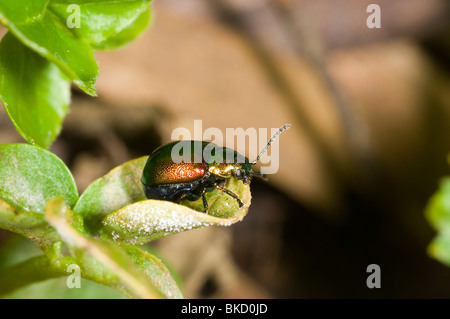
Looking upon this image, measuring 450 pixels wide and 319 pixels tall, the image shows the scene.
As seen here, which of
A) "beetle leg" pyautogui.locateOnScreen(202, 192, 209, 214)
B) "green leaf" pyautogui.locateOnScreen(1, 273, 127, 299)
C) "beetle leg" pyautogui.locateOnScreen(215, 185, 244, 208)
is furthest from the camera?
"green leaf" pyautogui.locateOnScreen(1, 273, 127, 299)

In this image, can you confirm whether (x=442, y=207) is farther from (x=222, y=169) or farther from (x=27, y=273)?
(x=27, y=273)

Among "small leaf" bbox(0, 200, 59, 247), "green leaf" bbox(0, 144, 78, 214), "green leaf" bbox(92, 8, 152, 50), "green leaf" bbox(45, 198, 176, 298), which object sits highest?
"green leaf" bbox(92, 8, 152, 50)

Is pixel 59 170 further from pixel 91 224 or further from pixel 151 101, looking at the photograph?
pixel 151 101

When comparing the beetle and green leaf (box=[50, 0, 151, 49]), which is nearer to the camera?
green leaf (box=[50, 0, 151, 49])

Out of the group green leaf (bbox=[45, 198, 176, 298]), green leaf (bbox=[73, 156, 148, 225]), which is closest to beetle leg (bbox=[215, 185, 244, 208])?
green leaf (bbox=[73, 156, 148, 225])

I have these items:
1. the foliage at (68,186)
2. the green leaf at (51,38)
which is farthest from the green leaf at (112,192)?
the green leaf at (51,38)

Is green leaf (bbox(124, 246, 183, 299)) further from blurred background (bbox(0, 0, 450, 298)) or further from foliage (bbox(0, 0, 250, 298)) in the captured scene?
blurred background (bbox(0, 0, 450, 298))

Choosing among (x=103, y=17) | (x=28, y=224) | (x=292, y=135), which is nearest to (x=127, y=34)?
(x=103, y=17)
